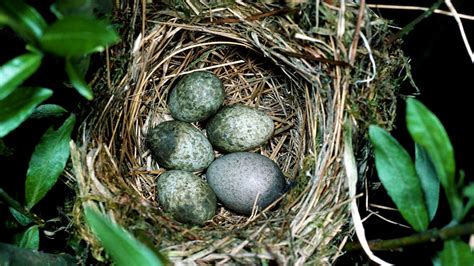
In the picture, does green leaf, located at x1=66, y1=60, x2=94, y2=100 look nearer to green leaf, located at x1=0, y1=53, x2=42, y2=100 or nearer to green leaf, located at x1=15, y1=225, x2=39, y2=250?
green leaf, located at x1=0, y1=53, x2=42, y2=100

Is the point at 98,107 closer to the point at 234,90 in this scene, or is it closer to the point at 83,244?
the point at 83,244

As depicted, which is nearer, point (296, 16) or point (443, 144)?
→ point (443, 144)

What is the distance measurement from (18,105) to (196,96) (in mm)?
609

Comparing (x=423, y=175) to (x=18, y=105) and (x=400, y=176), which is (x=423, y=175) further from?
(x=18, y=105)

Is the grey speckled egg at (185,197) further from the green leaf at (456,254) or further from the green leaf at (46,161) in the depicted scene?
the green leaf at (456,254)

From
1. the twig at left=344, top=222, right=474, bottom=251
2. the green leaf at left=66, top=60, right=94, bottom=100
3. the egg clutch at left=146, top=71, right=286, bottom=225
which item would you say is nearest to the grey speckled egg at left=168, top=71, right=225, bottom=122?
the egg clutch at left=146, top=71, right=286, bottom=225

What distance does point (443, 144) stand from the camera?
2.94ft

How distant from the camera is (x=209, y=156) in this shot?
5.06 feet

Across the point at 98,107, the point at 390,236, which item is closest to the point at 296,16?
the point at 98,107

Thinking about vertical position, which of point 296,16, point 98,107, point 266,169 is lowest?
point 266,169

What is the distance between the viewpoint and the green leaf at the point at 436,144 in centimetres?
88

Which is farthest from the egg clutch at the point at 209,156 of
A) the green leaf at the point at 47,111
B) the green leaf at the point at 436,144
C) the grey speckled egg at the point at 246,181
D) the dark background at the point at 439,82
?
the green leaf at the point at 436,144

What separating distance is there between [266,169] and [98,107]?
0.42m

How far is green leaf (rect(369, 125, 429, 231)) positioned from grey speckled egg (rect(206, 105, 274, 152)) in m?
0.54
